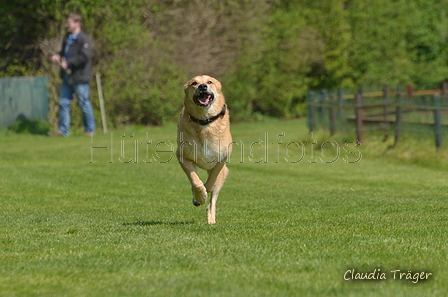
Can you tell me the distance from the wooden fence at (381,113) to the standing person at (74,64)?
20.9 ft

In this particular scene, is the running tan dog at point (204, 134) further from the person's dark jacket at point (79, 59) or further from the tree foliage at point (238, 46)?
the tree foliage at point (238, 46)

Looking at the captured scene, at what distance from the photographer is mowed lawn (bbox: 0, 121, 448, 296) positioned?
15.4ft

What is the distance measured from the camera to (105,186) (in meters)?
11.6

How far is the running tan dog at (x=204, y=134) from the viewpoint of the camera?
7.71 metres

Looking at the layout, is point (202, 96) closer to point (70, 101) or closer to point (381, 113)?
point (70, 101)

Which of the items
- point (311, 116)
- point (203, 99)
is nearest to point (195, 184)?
point (203, 99)

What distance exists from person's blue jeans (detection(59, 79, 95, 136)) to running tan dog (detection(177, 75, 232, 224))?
1108 centimetres

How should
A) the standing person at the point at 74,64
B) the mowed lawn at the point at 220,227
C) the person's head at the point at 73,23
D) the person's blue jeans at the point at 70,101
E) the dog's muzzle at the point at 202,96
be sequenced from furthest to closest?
the person's blue jeans at the point at 70,101
the standing person at the point at 74,64
the person's head at the point at 73,23
the dog's muzzle at the point at 202,96
the mowed lawn at the point at 220,227

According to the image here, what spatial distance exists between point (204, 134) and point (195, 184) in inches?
21.1

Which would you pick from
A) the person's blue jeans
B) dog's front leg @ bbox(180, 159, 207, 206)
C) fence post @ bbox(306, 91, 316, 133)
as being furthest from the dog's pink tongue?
fence post @ bbox(306, 91, 316, 133)

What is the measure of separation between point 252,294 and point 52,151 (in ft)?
40.8

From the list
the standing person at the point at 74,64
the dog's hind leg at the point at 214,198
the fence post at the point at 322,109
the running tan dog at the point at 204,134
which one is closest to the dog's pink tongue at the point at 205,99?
the running tan dog at the point at 204,134

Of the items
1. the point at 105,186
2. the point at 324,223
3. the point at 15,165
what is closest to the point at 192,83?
the point at 324,223

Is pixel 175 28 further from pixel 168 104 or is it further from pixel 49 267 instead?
pixel 49 267
